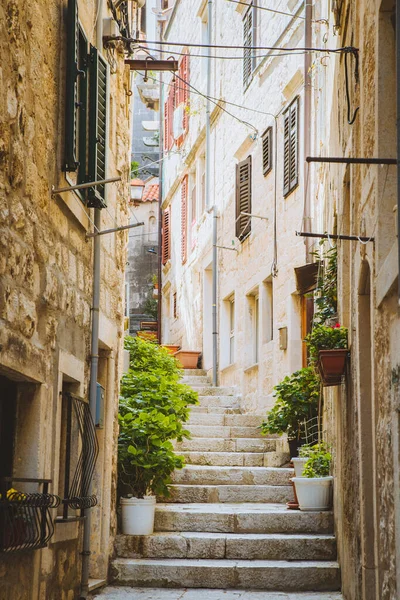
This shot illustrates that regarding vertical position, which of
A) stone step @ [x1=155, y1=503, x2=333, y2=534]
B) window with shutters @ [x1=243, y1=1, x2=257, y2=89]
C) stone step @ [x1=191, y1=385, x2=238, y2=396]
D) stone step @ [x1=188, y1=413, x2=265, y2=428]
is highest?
window with shutters @ [x1=243, y1=1, x2=257, y2=89]

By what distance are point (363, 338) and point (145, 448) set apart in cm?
351

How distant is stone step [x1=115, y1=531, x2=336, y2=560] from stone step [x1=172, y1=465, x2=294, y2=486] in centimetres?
183

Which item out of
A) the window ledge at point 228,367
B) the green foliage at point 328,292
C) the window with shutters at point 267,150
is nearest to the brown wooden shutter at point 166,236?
the window ledge at point 228,367

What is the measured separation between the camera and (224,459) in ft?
39.2

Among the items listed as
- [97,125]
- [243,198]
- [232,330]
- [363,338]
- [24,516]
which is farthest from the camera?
[232,330]

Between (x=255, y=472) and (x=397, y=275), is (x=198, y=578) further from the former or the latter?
(x=397, y=275)

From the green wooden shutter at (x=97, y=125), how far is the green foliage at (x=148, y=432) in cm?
282

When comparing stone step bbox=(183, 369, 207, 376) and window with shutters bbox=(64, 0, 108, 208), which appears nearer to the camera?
window with shutters bbox=(64, 0, 108, 208)

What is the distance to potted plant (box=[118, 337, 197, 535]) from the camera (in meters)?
9.62

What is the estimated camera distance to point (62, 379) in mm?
7160

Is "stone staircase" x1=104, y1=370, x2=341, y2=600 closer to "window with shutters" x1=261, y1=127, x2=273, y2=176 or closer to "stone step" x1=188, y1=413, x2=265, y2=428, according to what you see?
"stone step" x1=188, y1=413, x2=265, y2=428

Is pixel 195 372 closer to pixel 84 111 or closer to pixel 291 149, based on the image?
pixel 291 149

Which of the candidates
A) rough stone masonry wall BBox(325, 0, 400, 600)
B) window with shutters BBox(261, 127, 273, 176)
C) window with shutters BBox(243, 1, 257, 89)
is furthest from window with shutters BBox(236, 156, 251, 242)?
rough stone masonry wall BBox(325, 0, 400, 600)

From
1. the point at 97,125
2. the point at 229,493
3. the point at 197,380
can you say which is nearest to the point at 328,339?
the point at 97,125
